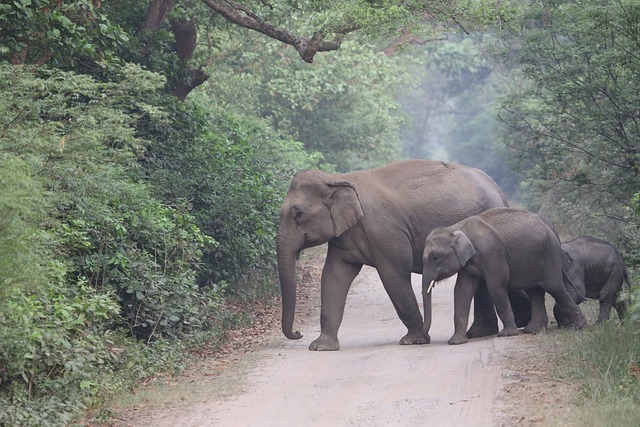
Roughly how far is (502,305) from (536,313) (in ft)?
1.91

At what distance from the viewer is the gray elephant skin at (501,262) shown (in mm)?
12250

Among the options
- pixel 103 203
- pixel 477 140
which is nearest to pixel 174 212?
pixel 103 203

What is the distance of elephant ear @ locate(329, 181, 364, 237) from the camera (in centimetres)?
1257

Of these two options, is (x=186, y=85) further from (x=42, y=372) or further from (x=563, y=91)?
(x=42, y=372)

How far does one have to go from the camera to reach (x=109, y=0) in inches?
602

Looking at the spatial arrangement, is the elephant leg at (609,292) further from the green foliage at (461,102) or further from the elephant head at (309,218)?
the green foliage at (461,102)

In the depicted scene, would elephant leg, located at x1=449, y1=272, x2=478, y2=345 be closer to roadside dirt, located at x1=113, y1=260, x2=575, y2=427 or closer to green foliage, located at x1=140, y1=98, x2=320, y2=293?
roadside dirt, located at x1=113, y1=260, x2=575, y2=427

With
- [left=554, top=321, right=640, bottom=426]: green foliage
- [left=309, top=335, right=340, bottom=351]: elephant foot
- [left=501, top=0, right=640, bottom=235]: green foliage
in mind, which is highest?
[left=501, top=0, right=640, bottom=235]: green foliage

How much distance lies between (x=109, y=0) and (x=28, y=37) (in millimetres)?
3834

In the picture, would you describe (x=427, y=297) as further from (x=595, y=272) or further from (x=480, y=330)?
(x=595, y=272)

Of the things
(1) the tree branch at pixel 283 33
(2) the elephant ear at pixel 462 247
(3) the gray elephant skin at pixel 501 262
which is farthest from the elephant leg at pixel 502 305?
(1) the tree branch at pixel 283 33

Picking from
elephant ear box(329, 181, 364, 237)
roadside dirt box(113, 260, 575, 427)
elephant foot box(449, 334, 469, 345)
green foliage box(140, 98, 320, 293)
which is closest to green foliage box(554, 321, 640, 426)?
roadside dirt box(113, 260, 575, 427)

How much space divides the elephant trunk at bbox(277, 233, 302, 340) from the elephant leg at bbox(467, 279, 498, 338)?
85.1 inches

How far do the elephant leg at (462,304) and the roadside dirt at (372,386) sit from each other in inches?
7.4
